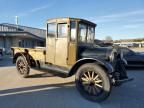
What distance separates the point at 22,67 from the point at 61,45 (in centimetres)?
314

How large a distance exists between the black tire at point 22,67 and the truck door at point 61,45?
2.30 metres

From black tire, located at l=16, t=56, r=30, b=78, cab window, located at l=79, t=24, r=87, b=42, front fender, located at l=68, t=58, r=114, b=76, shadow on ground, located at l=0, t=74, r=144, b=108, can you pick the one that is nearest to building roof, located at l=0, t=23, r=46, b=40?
black tire, located at l=16, t=56, r=30, b=78

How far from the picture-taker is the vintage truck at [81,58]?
6.89 metres

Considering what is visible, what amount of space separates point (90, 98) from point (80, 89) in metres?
0.52

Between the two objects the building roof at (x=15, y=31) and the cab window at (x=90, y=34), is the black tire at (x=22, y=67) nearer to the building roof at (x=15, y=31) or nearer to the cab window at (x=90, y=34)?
the cab window at (x=90, y=34)

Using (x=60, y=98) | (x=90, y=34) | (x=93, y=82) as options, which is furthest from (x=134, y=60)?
(x=60, y=98)

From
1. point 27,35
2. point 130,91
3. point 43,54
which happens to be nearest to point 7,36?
point 27,35

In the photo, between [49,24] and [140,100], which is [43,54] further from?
[140,100]

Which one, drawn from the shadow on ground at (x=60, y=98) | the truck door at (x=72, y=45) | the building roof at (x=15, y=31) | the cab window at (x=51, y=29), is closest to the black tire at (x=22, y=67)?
the shadow on ground at (x=60, y=98)

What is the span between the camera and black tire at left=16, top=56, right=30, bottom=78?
10166 mm

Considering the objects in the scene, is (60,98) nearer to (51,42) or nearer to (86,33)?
(51,42)

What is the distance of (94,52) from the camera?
7.64 meters

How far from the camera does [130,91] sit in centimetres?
793

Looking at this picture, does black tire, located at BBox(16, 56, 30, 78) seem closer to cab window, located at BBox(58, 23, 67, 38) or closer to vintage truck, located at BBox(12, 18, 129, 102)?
vintage truck, located at BBox(12, 18, 129, 102)
